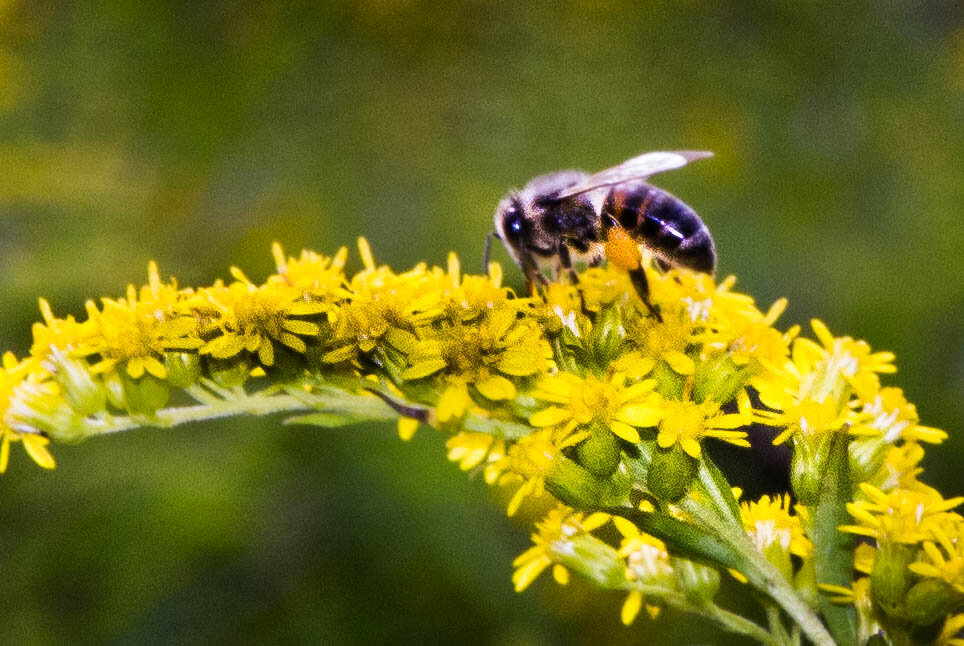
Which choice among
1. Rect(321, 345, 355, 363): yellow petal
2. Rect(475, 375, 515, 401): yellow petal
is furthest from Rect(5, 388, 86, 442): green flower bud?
Rect(475, 375, 515, 401): yellow petal

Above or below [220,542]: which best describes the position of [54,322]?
above

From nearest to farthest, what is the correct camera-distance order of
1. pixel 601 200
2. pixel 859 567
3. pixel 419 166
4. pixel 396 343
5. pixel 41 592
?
1. pixel 859 567
2. pixel 396 343
3. pixel 601 200
4. pixel 41 592
5. pixel 419 166

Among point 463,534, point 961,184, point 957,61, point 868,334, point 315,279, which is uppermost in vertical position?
point 315,279

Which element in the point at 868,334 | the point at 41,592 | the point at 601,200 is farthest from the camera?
the point at 868,334

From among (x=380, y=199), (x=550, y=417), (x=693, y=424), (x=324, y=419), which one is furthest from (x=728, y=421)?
(x=380, y=199)

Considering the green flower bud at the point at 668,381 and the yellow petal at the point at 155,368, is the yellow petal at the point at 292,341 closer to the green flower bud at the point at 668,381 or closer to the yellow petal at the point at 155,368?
the yellow petal at the point at 155,368

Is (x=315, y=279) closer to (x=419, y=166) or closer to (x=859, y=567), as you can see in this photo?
(x=859, y=567)

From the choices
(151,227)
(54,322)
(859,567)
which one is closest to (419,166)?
(151,227)
